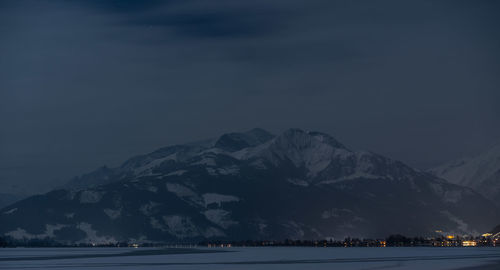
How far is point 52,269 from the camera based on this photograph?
187250mm

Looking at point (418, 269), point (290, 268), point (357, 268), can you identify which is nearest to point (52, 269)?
point (290, 268)

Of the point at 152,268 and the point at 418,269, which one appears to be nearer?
the point at 418,269

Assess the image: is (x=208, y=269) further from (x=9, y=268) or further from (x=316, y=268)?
(x=9, y=268)

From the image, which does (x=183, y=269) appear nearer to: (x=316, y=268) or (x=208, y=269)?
(x=208, y=269)

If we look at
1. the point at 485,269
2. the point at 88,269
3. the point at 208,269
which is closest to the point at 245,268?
the point at 208,269

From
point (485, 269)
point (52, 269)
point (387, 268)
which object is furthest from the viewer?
point (52, 269)

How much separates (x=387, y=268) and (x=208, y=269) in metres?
41.7

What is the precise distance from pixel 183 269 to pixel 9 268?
1895 inches

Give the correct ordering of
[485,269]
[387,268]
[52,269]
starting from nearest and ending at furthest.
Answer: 1. [485,269]
2. [387,268]
3. [52,269]

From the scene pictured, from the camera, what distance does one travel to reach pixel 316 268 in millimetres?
178250

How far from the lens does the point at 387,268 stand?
6880 inches

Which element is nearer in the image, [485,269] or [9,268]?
[485,269]

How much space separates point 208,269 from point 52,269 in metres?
41.5

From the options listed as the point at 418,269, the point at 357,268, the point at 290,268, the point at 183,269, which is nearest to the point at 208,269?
the point at 183,269
